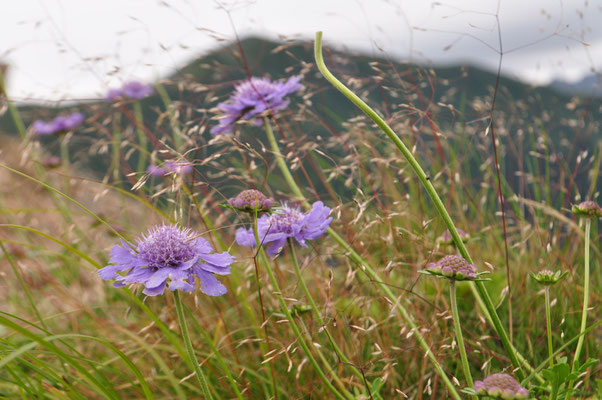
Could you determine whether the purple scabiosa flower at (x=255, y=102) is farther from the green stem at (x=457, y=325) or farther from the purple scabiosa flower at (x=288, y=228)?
the green stem at (x=457, y=325)

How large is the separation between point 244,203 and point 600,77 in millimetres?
1496

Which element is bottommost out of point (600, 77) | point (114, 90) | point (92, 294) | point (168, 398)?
point (92, 294)

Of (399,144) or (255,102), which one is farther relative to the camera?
(255,102)

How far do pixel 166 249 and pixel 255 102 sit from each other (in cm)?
65

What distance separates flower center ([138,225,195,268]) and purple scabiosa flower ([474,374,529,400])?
21.4 inches

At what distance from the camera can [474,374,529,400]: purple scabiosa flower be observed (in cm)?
81

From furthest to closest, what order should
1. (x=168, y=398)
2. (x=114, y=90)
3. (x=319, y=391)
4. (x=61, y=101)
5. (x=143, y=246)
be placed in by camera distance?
(x=114, y=90) → (x=61, y=101) → (x=168, y=398) → (x=319, y=391) → (x=143, y=246)

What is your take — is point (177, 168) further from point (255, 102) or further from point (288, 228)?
point (255, 102)

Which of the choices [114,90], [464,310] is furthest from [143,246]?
[114,90]

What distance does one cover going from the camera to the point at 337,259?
2.23 m

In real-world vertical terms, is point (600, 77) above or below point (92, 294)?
above

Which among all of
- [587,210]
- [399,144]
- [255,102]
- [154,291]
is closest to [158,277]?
[154,291]

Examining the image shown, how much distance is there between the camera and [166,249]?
0.94 metres

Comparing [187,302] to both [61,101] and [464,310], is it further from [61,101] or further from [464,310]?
[464,310]
